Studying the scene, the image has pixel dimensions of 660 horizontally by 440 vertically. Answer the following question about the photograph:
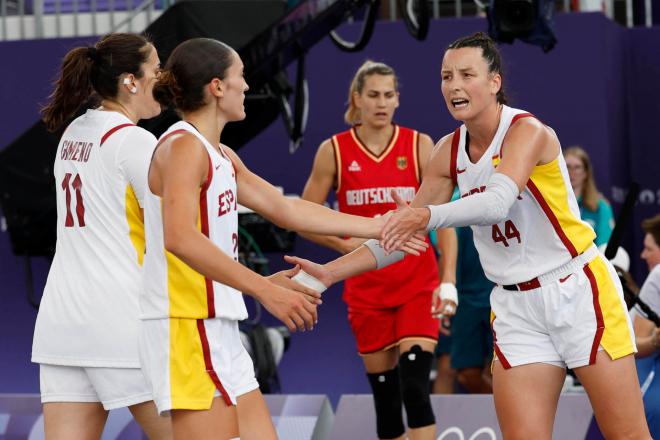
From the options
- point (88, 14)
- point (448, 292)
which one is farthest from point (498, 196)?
point (88, 14)

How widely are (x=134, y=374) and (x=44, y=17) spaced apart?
18.0 feet

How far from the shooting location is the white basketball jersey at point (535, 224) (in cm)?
452

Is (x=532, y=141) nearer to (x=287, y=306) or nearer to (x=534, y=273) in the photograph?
(x=534, y=273)

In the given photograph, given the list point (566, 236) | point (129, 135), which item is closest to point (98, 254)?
point (129, 135)

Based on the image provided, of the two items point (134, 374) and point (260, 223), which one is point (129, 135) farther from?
point (260, 223)

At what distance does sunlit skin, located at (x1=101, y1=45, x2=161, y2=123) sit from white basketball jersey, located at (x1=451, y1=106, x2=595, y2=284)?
116 centimetres

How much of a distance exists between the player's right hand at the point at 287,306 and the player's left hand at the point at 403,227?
2.23ft

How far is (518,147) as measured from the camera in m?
4.43

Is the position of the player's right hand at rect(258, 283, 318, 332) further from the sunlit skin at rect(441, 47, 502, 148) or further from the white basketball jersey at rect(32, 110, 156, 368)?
the sunlit skin at rect(441, 47, 502, 148)

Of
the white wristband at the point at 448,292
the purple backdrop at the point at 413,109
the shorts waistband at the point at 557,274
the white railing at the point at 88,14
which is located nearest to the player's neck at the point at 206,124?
the shorts waistband at the point at 557,274

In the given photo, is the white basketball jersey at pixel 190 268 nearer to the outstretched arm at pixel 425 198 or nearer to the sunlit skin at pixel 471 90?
the outstretched arm at pixel 425 198

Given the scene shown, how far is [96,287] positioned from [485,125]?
58.0 inches

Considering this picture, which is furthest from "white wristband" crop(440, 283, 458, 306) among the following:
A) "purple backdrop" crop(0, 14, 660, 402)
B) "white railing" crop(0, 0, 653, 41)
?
"white railing" crop(0, 0, 653, 41)

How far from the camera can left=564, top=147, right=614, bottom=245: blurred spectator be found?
783 centimetres
